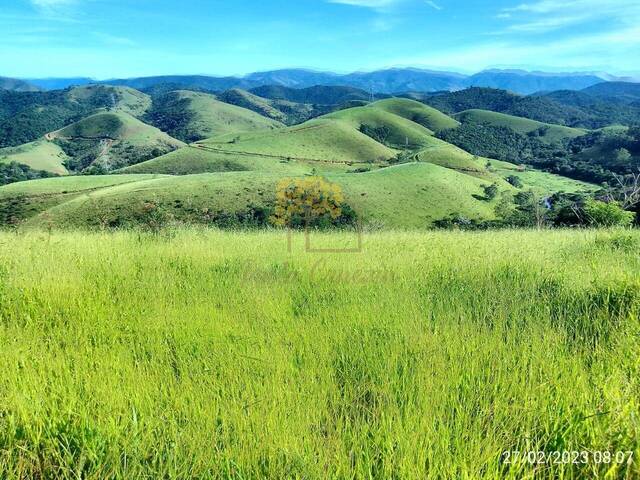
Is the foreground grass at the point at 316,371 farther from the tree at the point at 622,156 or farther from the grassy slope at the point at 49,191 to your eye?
the tree at the point at 622,156

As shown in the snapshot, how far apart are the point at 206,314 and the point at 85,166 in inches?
8093

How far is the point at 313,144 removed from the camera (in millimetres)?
155750

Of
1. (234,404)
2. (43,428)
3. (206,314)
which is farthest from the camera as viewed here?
(206,314)

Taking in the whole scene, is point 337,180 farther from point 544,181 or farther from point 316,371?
point 544,181

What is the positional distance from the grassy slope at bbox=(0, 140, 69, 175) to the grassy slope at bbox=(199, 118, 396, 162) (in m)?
67.9

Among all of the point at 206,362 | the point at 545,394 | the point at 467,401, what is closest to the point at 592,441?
the point at 545,394

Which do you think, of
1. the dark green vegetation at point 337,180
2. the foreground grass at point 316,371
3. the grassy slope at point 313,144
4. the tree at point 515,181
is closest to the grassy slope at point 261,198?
the dark green vegetation at point 337,180

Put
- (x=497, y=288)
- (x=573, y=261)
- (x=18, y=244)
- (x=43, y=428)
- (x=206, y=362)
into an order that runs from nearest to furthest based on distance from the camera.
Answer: (x=43, y=428), (x=206, y=362), (x=497, y=288), (x=573, y=261), (x=18, y=244)

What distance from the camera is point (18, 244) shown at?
868cm

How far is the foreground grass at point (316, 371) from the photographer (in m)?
2.58

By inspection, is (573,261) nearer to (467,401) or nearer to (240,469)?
(467,401)

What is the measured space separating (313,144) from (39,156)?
4721 inches

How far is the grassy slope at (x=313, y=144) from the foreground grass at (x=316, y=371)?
13565 centimetres

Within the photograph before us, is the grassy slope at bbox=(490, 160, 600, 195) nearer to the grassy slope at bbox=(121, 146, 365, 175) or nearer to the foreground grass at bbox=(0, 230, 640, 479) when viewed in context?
the grassy slope at bbox=(121, 146, 365, 175)
